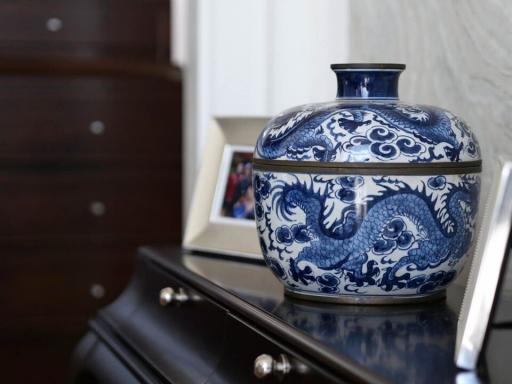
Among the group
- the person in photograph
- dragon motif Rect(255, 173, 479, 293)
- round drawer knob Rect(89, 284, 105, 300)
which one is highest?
dragon motif Rect(255, 173, 479, 293)

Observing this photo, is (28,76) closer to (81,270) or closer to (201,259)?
(81,270)

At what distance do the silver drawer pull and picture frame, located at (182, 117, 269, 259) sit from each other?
60.2 inches

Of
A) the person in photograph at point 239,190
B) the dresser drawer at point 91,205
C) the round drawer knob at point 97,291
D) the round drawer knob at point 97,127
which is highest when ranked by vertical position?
the person in photograph at point 239,190

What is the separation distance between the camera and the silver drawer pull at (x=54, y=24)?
300 cm

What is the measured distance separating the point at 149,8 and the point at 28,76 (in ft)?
1.43

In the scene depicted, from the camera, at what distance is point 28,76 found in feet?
9.55

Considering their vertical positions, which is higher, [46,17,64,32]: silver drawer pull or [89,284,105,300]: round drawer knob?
[46,17,64,32]: silver drawer pull

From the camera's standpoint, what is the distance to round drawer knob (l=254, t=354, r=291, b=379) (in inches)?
36.3

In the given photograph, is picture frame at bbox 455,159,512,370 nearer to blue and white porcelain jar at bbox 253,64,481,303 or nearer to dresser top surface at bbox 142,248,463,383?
dresser top surface at bbox 142,248,463,383

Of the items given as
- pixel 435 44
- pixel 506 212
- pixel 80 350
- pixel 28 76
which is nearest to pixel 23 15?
pixel 28 76

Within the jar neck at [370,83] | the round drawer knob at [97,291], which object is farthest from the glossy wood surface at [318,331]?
the round drawer knob at [97,291]

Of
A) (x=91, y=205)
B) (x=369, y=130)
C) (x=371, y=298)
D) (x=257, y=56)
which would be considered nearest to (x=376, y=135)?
(x=369, y=130)

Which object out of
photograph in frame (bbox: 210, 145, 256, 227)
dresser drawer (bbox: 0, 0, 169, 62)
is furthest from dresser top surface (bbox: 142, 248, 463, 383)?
dresser drawer (bbox: 0, 0, 169, 62)

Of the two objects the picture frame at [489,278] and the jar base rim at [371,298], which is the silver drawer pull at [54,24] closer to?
the jar base rim at [371,298]
